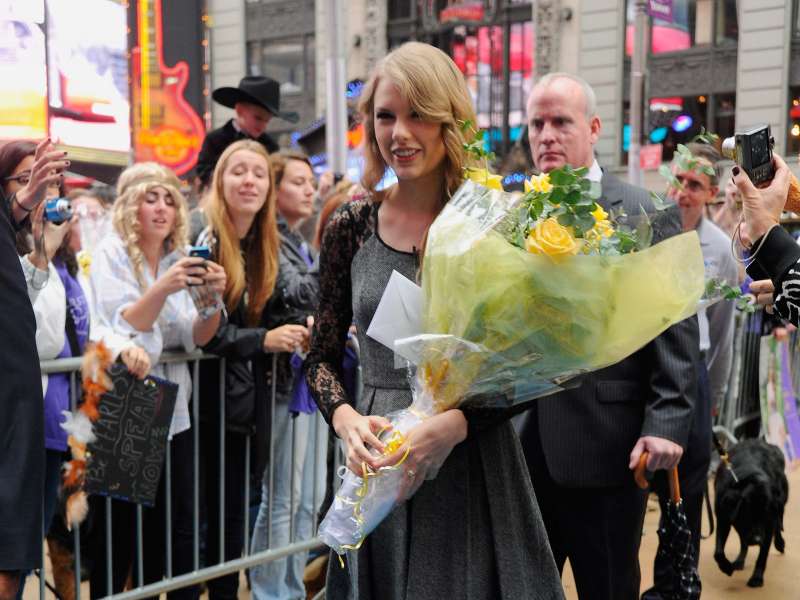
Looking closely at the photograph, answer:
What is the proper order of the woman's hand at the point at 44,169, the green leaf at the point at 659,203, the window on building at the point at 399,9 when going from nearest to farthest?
the green leaf at the point at 659,203, the woman's hand at the point at 44,169, the window on building at the point at 399,9

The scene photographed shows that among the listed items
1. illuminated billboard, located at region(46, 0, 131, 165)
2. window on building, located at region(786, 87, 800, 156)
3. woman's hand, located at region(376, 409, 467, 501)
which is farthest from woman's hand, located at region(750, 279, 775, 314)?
window on building, located at region(786, 87, 800, 156)

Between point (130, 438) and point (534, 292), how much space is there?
247cm

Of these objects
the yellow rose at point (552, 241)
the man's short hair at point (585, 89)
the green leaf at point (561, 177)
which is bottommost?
the yellow rose at point (552, 241)

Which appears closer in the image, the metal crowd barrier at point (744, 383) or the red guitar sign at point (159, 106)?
the metal crowd barrier at point (744, 383)

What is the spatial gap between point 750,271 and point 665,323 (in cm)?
54

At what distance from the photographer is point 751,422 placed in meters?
8.50

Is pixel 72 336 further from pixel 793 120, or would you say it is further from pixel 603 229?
pixel 793 120

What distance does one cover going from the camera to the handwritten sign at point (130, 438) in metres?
3.92

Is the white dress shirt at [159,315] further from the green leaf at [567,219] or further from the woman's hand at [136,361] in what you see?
the green leaf at [567,219]

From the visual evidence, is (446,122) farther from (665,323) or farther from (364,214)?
(665,323)

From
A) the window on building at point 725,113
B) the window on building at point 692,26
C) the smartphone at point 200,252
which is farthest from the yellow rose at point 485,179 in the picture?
the window on building at point 692,26

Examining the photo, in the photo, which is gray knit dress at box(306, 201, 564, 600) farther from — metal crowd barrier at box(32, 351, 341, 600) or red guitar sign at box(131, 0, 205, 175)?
red guitar sign at box(131, 0, 205, 175)

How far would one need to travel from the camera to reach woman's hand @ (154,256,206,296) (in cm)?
399

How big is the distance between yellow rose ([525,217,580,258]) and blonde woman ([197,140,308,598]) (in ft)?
8.19
